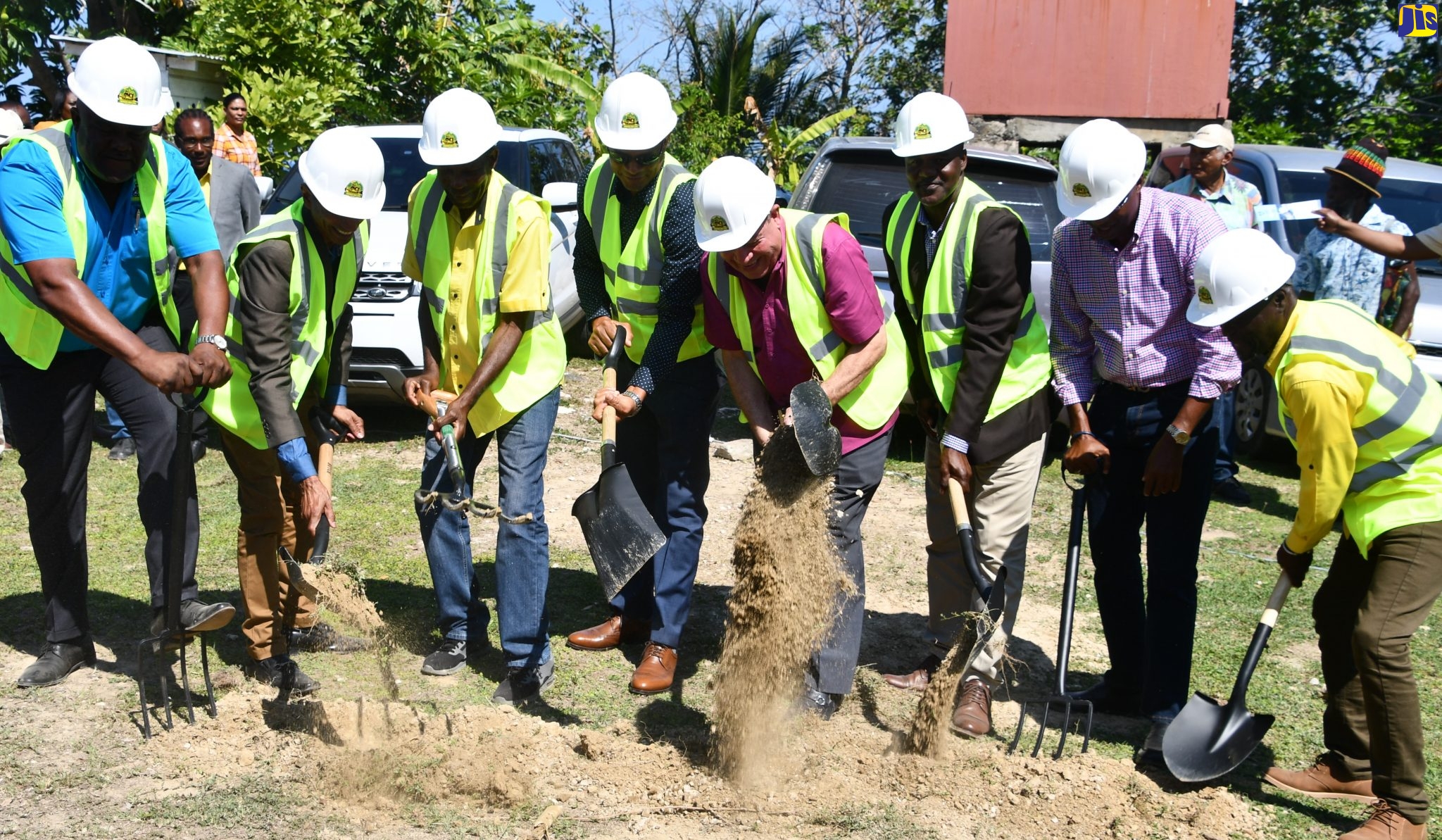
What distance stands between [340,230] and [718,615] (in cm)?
241

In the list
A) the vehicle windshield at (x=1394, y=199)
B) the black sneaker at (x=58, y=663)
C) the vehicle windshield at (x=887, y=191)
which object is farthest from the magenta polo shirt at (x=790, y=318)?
the vehicle windshield at (x=1394, y=199)

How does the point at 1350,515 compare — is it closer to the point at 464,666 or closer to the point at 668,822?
the point at 668,822

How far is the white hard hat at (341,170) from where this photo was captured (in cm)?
409


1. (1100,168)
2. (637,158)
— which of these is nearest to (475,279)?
(637,158)

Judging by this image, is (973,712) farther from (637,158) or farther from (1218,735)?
(637,158)

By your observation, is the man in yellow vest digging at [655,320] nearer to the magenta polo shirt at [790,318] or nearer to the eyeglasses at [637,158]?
the eyeglasses at [637,158]

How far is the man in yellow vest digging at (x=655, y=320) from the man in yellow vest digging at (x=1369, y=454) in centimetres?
189

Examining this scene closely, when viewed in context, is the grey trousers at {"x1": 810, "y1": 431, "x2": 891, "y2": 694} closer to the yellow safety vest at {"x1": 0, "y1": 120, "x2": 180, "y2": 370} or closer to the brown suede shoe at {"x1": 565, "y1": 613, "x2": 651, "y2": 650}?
the brown suede shoe at {"x1": 565, "y1": 613, "x2": 651, "y2": 650}

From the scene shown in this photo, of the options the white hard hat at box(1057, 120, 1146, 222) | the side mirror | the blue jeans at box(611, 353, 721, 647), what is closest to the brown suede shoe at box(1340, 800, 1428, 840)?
the white hard hat at box(1057, 120, 1146, 222)

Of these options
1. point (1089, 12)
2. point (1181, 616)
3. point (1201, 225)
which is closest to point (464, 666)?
point (1181, 616)

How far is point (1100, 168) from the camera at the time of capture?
3.99 meters

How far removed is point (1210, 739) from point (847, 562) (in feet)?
4.27

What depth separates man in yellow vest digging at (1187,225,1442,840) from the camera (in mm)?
3477

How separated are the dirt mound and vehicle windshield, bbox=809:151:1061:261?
350 centimetres
